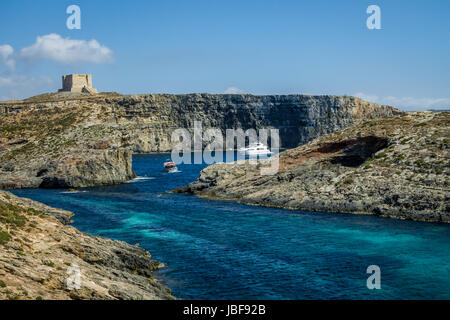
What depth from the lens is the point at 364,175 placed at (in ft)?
198

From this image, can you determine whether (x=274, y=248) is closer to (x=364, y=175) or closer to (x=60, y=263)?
(x=60, y=263)

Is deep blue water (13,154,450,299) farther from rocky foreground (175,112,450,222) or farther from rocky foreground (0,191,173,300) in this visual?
rocky foreground (0,191,173,300)

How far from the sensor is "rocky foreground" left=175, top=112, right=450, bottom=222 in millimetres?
54094

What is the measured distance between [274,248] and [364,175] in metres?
22.8

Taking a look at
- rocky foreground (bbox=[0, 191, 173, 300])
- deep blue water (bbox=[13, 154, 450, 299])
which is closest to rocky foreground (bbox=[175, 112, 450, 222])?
deep blue water (bbox=[13, 154, 450, 299])

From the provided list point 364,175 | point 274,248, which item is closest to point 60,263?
point 274,248

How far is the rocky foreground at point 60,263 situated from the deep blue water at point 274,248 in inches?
122

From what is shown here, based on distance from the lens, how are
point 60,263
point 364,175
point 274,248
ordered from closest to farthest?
point 60,263, point 274,248, point 364,175

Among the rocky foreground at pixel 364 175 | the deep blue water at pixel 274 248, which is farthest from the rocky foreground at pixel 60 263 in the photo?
the rocky foreground at pixel 364 175

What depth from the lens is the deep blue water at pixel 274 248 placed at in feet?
105

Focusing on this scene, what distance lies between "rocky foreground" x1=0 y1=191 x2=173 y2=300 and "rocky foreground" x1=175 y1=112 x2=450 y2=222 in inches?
1138

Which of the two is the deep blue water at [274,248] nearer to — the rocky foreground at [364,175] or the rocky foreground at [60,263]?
the rocky foreground at [364,175]
